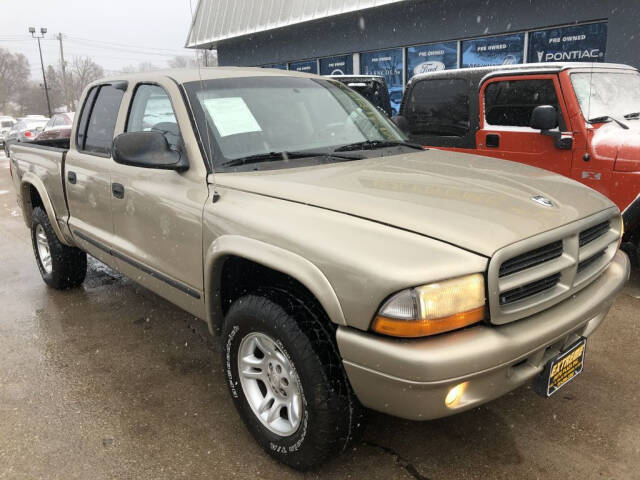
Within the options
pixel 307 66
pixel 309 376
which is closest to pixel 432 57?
pixel 307 66

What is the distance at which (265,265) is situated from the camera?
2.33 meters

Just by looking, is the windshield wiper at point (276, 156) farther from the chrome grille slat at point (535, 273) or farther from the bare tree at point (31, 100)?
the bare tree at point (31, 100)

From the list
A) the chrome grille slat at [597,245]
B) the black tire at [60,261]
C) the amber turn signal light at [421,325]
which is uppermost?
the chrome grille slat at [597,245]

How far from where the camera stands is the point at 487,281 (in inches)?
77.4

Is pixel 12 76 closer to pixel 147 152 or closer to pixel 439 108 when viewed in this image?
pixel 439 108

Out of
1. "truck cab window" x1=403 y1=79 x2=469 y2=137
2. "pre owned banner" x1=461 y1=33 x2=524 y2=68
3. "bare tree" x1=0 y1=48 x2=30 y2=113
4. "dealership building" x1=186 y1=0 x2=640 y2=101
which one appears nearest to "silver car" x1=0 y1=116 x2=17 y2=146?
"dealership building" x1=186 y1=0 x2=640 y2=101

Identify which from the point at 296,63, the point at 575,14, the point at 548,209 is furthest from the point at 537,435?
the point at 296,63

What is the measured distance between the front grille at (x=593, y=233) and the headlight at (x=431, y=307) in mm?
773

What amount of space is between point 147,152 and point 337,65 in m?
13.2

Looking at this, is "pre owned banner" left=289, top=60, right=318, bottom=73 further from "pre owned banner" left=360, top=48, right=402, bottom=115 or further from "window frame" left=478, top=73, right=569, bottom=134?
"window frame" left=478, top=73, right=569, bottom=134

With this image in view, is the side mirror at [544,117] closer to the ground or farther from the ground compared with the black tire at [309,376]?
farther from the ground

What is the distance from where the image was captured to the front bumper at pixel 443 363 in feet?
6.27

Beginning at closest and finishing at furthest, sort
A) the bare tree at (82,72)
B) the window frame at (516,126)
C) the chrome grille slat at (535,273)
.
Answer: the chrome grille slat at (535,273), the window frame at (516,126), the bare tree at (82,72)

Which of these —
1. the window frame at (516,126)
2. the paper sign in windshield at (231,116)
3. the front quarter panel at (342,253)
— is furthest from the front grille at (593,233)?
the window frame at (516,126)
